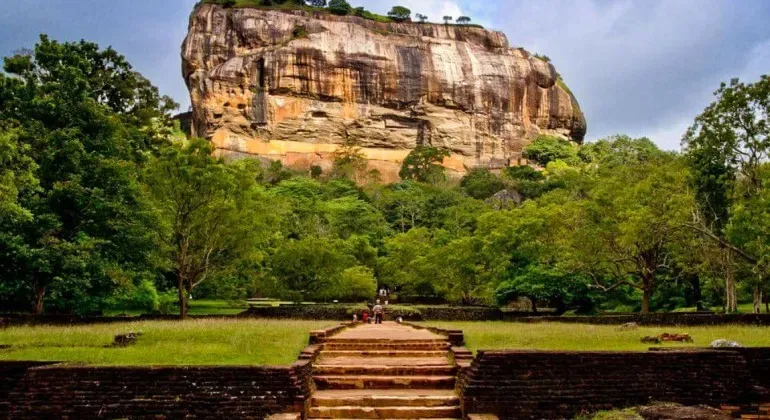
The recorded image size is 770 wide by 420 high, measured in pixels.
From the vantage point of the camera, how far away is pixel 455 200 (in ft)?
188

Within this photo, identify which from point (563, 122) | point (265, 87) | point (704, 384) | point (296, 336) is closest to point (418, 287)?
point (296, 336)

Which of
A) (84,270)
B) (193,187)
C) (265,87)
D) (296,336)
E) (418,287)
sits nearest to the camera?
(296,336)

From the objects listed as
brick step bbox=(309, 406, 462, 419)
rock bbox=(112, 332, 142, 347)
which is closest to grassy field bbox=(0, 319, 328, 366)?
rock bbox=(112, 332, 142, 347)

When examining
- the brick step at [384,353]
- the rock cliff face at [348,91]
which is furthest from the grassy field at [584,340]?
the rock cliff face at [348,91]

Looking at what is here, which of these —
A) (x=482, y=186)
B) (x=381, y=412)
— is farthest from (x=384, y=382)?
(x=482, y=186)

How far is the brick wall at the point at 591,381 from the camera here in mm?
9398

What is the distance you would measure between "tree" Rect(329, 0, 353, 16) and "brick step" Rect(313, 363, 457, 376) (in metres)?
88.1

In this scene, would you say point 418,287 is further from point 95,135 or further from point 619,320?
point 95,135

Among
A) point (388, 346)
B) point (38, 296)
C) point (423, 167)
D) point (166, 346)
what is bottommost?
point (388, 346)

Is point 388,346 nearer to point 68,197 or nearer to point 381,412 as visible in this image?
point 381,412

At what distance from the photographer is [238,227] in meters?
25.0

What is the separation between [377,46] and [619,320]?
2779 inches

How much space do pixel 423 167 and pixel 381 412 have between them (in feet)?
230

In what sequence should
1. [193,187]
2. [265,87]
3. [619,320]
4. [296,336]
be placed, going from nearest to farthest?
1. [296,336]
2. [619,320]
3. [193,187]
4. [265,87]
